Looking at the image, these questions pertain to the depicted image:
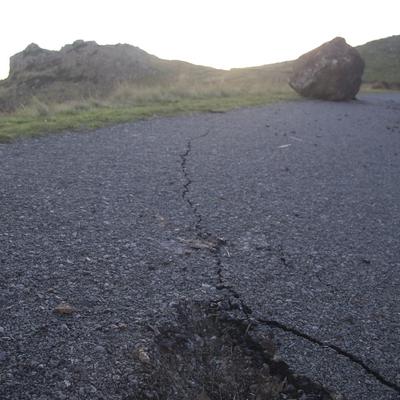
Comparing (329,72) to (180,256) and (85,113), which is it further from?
(180,256)

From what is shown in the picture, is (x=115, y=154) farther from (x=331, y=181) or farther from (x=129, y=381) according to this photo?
(x=129, y=381)

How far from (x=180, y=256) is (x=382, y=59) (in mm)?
48327

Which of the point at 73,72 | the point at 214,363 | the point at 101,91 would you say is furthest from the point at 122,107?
the point at 73,72

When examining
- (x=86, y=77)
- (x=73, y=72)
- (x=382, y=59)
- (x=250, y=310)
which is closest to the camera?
(x=250, y=310)

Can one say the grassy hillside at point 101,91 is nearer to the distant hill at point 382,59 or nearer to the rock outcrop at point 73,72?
the rock outcrop at point 73,72

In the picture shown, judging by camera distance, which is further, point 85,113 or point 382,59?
point 382,59

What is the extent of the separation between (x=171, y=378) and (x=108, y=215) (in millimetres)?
2232

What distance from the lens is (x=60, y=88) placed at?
20.1m

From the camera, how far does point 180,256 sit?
3582mm

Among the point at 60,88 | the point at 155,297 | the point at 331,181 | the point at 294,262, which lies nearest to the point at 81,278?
the point at 155,297

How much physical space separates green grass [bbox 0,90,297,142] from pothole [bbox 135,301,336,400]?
5239 mm

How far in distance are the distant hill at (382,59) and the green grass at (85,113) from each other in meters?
27.0

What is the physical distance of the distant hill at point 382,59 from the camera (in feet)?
126

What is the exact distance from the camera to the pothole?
2.24 meters
